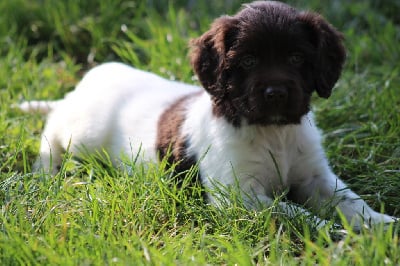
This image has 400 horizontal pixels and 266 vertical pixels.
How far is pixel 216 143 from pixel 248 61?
611 mm

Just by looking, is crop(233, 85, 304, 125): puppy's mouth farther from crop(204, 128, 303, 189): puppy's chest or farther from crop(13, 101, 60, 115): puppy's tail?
crop(13, 101, 60, 115): puppy's tail

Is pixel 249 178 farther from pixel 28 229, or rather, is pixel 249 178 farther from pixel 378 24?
pixel 378 24

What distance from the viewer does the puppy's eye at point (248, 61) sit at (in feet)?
14.7

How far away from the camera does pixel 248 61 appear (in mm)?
4504

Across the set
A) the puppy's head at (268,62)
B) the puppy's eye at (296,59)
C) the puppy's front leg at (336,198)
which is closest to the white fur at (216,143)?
the puppy's front leg at (336,198)

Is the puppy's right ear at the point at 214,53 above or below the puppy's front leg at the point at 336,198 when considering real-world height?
above

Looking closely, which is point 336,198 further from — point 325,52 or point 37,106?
point 37,106

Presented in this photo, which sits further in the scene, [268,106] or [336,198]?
[336,198]

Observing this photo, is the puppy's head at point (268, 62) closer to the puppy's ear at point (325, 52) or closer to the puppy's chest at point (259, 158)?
the puppy's ear at point (325, 52)

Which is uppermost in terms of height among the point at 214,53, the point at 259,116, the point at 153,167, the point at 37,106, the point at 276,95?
the point at 214,53

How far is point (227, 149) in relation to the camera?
475 cm

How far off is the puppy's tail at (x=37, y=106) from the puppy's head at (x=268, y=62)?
6.52ft

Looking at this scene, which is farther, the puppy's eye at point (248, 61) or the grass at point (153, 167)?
the puppy's eye at point (248, 61)

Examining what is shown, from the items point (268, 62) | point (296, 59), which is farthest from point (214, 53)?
point (296, 59)
